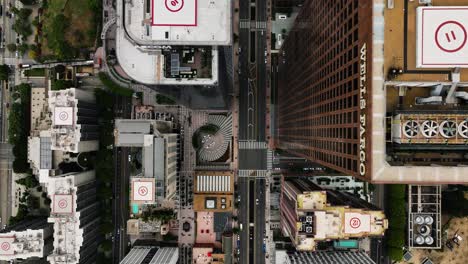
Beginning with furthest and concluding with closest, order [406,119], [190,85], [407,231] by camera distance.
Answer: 1. [407,231]
2. [190,85]
3. [406,119]

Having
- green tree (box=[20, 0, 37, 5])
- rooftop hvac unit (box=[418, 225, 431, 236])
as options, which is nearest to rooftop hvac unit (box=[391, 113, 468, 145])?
rooftop hvac unit (box=[418, 225, 431, 236])

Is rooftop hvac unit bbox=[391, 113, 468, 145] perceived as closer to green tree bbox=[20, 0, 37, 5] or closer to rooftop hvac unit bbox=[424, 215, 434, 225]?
rooftop hvac unit bbox=[424, 215, 434, 225]

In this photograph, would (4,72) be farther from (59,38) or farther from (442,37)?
(442,37)

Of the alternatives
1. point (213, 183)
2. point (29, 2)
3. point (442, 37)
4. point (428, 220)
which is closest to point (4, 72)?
point (29, 2)

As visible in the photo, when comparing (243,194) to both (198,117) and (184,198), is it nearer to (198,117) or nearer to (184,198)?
(184,198)

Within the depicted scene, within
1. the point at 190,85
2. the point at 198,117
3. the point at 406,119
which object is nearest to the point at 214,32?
the point at 190,85

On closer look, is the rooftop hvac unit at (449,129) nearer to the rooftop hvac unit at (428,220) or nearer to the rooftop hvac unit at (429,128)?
the rooftop hvac unit at (429,128)
